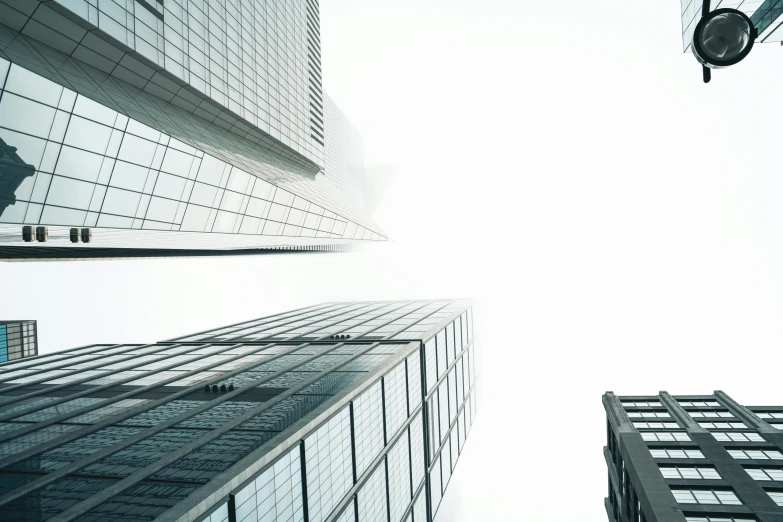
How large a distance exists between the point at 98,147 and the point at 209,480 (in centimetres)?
1615

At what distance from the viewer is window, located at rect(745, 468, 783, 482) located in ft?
132

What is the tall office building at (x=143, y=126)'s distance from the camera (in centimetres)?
2011

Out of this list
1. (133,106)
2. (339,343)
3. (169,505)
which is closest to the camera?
(169,505)

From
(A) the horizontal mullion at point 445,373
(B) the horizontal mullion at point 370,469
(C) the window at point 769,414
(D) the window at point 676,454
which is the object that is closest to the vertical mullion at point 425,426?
(A) the horizontal mullion at point 445,373

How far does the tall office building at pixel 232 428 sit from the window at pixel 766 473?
30.8 meters

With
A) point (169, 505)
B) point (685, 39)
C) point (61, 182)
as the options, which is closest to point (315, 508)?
point (169, 505)

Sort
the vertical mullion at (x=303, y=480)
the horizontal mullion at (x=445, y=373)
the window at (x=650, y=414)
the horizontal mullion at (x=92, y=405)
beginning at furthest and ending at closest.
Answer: the horizontal mullion at (x=445, y=373) → the window at (x=650, y=414) → the horizontal mullion at (x=92, y=405) → the vertical mullion at (x=303, y=480)

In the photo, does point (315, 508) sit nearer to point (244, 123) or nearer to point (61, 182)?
point (61, 182)

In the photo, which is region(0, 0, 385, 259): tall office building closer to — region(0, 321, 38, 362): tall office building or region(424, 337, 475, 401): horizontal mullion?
region(424, 337, 475, 401): horizontal mullion

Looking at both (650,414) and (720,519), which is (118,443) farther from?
(650,414)

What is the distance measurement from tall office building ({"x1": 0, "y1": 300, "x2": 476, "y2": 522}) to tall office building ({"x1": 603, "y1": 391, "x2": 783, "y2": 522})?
72.9 ft

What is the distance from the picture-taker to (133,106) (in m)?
27.4

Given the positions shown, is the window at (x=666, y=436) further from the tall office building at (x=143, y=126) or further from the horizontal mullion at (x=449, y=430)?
the tall office building at (x=143, y=126)

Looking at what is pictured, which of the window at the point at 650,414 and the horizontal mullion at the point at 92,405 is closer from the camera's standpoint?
the horizontal mullion at the point at 92,405
